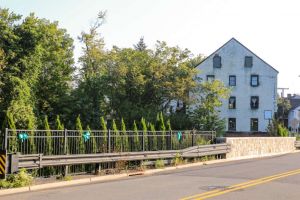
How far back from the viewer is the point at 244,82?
6444 cm

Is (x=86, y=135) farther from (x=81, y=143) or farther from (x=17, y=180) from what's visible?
(x=17, y=180)

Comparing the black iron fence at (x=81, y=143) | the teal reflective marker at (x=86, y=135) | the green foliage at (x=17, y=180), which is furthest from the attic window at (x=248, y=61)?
the green foliage at (x=17, y=180)

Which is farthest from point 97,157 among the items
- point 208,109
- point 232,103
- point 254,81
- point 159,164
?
point 254,81

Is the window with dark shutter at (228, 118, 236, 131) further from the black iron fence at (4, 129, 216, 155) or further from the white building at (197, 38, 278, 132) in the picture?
the black iron fence at (4, 129, 216, 155)

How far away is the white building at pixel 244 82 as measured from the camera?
210 feet

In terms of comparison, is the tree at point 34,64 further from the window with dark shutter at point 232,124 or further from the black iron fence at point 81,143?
the window with dark shutter at point 232,124

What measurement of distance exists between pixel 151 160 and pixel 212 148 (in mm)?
5918

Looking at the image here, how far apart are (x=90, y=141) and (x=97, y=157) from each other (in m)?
1.60

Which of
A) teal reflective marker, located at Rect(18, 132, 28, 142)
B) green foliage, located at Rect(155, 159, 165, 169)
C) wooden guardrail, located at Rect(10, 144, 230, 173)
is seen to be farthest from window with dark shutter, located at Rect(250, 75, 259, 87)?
teal reflective marker, located at Rect(18, 132, 28, 142)

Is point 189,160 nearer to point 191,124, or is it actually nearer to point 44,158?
point 44,158

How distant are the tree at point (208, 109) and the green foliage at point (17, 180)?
28961 mm

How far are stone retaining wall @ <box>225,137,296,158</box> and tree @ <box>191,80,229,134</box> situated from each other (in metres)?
5.81

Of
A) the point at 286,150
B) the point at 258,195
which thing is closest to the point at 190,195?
the point at 258,195

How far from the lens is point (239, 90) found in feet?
212
